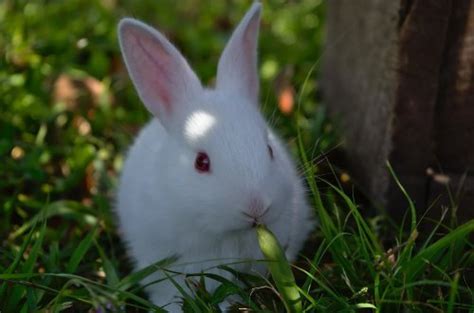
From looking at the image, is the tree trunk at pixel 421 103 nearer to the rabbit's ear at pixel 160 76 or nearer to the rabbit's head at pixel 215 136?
the rabbit's head at pixel 215 136

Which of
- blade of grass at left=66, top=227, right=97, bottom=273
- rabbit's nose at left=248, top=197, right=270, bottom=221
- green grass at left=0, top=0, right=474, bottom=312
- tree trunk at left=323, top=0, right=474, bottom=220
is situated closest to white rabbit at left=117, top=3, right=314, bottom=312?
rabbit's nose at left=248, top=197, right=270, bottom=221

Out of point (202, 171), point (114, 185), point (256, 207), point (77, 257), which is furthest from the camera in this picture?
point (114, 185)

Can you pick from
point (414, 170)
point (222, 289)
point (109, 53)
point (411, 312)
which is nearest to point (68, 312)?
point (222, 289)

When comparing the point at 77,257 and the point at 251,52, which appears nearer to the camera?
the point at 77,257

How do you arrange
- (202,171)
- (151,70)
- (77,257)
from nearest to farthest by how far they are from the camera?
1. (202,171)
2. (77,257)
3. (151,70)

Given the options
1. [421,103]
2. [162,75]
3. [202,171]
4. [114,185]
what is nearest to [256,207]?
[202,171]

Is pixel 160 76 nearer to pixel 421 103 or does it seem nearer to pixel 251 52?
pixel 251 52

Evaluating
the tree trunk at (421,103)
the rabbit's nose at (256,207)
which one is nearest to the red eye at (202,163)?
the rabbit's nose at (256,207)
